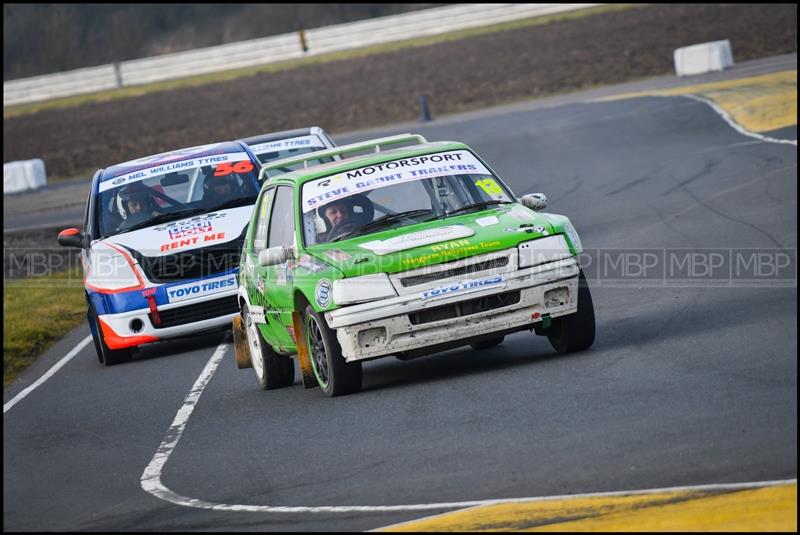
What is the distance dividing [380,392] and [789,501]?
416 cm

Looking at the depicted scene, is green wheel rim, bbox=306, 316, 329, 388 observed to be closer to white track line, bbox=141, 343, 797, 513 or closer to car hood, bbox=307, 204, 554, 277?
car hood, bbox=307, 204, 554, 277

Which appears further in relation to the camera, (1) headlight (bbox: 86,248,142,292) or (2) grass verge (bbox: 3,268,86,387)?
(2) grass verge (bbox: 3,268,86,387)

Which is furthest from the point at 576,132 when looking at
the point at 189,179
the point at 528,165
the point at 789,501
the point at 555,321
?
the point at 789,501

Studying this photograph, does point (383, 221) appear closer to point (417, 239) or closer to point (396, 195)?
point (396, 195)

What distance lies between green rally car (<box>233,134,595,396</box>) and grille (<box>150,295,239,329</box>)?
264cm

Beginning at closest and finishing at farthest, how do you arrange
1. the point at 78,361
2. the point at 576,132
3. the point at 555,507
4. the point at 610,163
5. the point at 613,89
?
the point at 555,507, the point at 78,361, the point at 610,163, the point at 576,132, the point at 613,89

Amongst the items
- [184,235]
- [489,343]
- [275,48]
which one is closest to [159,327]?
[184,235]

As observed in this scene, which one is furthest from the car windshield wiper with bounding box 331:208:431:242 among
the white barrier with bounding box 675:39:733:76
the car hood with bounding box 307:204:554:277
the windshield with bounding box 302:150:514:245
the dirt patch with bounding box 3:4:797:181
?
the dirt patch with bounding box 3:4:797:181

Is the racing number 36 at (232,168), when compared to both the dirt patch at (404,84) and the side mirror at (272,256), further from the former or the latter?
the dirt patch at (404,84)

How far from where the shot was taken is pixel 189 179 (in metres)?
14.5

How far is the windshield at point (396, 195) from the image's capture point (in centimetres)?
989

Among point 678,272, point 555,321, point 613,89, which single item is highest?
point 555,321

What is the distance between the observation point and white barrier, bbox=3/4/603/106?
198ft

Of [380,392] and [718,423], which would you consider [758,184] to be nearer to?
[380,392]
